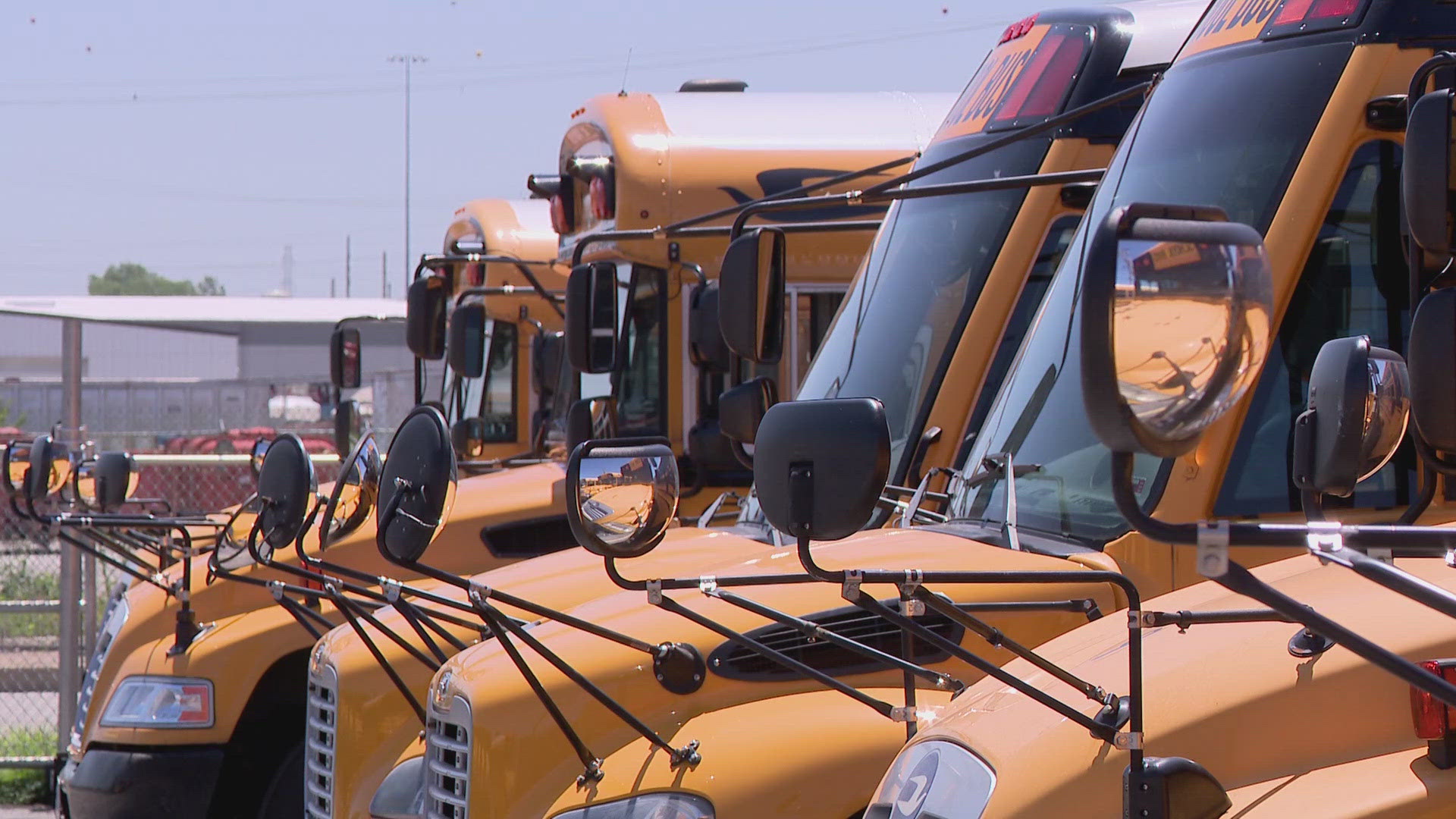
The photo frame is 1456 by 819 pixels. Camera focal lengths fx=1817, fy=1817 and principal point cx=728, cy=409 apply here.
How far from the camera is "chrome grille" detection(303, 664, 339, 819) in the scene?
16.7ft

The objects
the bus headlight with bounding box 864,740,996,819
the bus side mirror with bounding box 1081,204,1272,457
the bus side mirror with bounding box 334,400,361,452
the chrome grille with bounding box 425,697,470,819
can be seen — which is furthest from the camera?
the bus side mirror with bounding box 334,400,361,452

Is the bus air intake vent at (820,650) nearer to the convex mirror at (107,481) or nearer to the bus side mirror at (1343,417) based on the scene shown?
the bus side mirror at (1343,417)

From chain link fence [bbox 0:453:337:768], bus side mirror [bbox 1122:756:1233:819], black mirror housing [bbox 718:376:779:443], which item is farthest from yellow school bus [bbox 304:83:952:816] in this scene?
bus side mirror [bbox 1122:756:1233:819]

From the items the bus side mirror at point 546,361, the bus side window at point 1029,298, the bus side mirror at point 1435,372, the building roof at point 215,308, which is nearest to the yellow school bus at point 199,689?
the bus side mirror at point 546,361

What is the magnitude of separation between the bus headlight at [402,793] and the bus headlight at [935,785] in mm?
2094

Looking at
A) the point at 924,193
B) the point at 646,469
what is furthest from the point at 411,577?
the point at 646,469

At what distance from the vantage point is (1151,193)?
11.9 ft

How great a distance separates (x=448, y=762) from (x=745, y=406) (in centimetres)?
150

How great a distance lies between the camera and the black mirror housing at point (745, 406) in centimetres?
511

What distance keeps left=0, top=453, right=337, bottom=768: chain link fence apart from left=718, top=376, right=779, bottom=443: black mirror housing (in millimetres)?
3954

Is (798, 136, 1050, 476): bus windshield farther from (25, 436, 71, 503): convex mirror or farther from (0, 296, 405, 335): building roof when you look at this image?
(0, 296, 405, 335): building roof

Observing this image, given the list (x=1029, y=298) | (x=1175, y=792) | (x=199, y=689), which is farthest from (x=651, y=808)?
(x=199, y=689)

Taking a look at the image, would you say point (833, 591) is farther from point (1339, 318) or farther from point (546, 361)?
point (546, 361)

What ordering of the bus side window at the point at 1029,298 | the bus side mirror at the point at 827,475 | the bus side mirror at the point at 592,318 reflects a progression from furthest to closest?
the bus side mirror at the point at 592,318, the bus side window at the point at 1029,298, the bus side mirror at the point at 827,475
